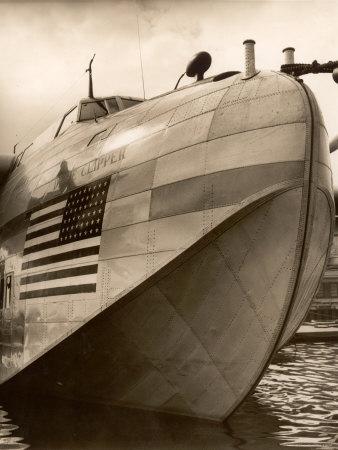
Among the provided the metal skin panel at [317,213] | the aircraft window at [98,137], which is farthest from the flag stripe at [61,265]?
the metal skin panel at [317,213]

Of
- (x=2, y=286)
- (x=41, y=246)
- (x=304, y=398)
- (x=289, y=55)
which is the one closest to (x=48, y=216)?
(x=41, y=246)

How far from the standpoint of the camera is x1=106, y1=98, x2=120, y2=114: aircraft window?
10.9 meters

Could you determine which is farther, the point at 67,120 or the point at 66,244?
the point at 67,120

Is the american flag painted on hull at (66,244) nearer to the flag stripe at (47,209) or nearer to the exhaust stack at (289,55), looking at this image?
the flag stripe at (47,209)

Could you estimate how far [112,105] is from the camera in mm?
11000

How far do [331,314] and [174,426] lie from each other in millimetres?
41408

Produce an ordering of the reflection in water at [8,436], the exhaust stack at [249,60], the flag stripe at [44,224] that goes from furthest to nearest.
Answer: the flag stripe at [44,224], the exhaust stack at [249,60], the reflection in water at [8,436]

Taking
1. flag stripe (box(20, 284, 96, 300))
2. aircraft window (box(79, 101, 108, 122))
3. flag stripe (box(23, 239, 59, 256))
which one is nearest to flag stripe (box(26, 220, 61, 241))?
flag stripe (box(23, 239, 59, 256))

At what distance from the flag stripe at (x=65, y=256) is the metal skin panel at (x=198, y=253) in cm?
5

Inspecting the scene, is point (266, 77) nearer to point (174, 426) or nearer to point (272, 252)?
point (272, 252)

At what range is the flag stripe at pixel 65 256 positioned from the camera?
25.9 feet

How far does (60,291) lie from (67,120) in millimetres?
4996

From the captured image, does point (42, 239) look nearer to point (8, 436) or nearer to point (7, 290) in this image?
point (7, 290)

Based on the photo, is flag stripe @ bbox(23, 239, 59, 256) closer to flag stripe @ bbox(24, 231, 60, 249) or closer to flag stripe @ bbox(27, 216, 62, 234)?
flag stripe @ bbox(24, 231, 60, 249)
